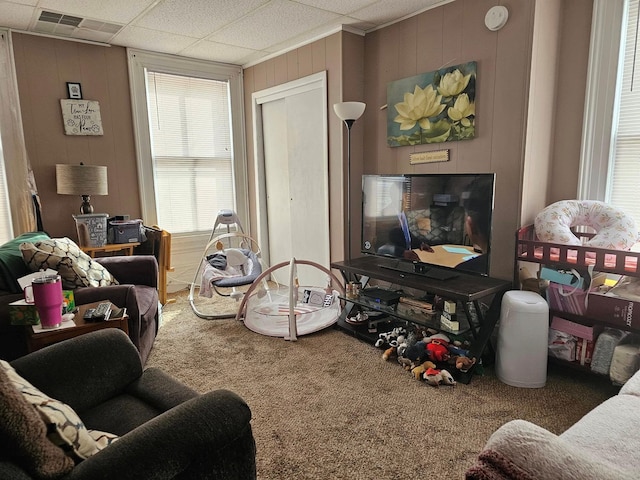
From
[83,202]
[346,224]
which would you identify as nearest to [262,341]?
[346,224]

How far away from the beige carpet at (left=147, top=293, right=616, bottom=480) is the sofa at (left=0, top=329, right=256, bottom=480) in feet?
2.09

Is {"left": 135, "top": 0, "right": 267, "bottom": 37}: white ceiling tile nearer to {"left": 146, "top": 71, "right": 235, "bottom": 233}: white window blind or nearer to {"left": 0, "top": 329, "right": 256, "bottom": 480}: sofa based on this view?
{"left": 146, "top": 71, "right": 235, "bottom": 233}: white window blind

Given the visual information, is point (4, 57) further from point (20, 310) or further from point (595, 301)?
point (595, 301)

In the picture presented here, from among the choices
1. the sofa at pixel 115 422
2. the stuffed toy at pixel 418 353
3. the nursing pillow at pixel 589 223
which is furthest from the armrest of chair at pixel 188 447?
the nursing pillow at pixel 589 223

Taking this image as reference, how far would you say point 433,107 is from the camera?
301 centimetres

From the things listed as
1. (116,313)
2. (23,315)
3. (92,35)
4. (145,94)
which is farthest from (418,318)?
(92,35)

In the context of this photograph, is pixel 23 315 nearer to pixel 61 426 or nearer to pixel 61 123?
pixel 61 426

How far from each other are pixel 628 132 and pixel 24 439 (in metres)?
3.09

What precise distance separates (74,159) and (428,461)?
3.69m

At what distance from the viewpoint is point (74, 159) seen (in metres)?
3.71

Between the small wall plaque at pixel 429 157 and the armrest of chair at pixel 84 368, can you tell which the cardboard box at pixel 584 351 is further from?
the armrest of chair at pixel 84 368

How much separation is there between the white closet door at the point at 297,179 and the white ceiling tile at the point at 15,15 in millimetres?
2089

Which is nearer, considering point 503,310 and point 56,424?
point 56,424

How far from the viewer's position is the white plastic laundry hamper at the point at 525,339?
2273 millimetres
